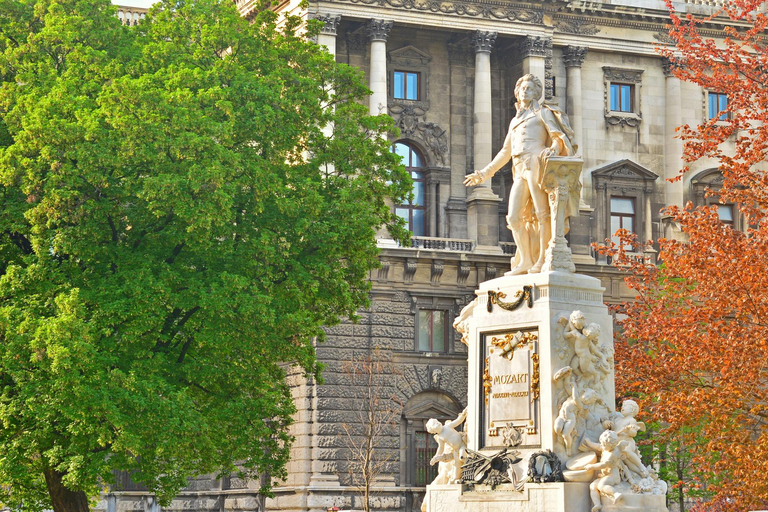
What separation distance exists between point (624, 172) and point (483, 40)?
7.78 meters

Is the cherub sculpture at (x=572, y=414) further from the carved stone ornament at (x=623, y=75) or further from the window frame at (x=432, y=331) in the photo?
the carved stone ornament at (x=623, y=75)

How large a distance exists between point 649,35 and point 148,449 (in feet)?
120

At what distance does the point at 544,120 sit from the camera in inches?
794

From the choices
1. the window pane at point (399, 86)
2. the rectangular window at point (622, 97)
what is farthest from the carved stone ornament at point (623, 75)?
the window pane at point (399, 86)

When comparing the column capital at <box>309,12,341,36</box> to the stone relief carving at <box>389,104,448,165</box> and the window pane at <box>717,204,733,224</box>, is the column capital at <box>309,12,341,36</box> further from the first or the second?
the window pane at <box>717,204,733,224</box>

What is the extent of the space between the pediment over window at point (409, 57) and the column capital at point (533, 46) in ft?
11.9

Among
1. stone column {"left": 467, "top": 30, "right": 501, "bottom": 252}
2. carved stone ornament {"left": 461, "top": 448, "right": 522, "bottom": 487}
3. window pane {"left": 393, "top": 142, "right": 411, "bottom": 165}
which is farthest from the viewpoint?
window pane {"left": 393, "top": 142, "right": 411, "bottom": 165}

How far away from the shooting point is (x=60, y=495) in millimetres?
29594

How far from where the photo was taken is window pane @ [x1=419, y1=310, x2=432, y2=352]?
52.8 meters

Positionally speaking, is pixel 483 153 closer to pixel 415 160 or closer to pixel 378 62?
pixel 415 160

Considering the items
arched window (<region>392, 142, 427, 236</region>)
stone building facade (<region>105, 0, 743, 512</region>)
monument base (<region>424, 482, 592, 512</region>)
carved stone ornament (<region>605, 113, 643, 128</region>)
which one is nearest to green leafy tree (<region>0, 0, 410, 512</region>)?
monument base (<region>424, 482, 592, 512</region>)

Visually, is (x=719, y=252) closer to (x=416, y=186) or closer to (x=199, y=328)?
(x=199, y=328)

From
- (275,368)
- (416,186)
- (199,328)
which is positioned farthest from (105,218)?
(416,186)

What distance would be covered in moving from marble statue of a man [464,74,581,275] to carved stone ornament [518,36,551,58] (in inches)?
1422
